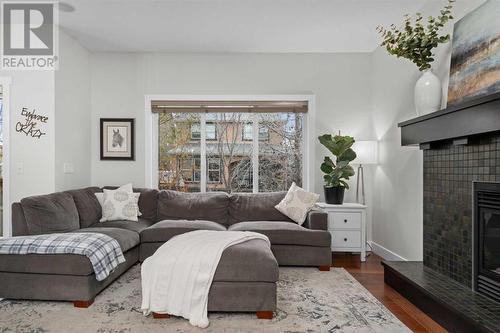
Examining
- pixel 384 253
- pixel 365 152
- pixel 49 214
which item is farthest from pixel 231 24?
pixel 384 253

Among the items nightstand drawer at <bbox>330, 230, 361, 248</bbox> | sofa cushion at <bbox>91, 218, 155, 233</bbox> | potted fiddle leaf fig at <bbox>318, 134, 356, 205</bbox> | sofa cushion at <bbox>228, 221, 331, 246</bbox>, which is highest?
potted fiddle leaf fig at <bbox>318, 134, 356, 205</bbox>

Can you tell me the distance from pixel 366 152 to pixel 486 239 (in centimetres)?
214

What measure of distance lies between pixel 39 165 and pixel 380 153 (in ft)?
13.7

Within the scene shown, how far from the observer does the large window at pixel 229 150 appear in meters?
5.07

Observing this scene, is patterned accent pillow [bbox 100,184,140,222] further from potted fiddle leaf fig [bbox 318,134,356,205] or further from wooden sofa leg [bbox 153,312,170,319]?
potted fiddle leaf fig [bbox 318,134,356,205]

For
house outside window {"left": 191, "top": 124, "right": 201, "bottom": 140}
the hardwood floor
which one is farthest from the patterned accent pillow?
the hardwood floor

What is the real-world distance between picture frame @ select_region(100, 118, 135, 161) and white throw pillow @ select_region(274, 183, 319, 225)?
7.48 feet

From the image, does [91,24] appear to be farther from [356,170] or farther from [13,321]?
[356,170]

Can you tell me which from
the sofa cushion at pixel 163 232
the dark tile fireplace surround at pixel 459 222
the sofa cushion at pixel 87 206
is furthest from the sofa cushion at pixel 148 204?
the dark tile fireplace surround at pixel 459 222

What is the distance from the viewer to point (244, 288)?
2482 millimetres

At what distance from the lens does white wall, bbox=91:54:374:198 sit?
4.93 m

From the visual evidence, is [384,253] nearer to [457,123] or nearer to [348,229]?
[348,229]

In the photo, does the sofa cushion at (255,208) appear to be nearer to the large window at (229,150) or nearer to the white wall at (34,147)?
the large window at (229,150)

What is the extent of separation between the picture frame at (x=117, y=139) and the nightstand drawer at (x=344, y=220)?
2859 millimetres
